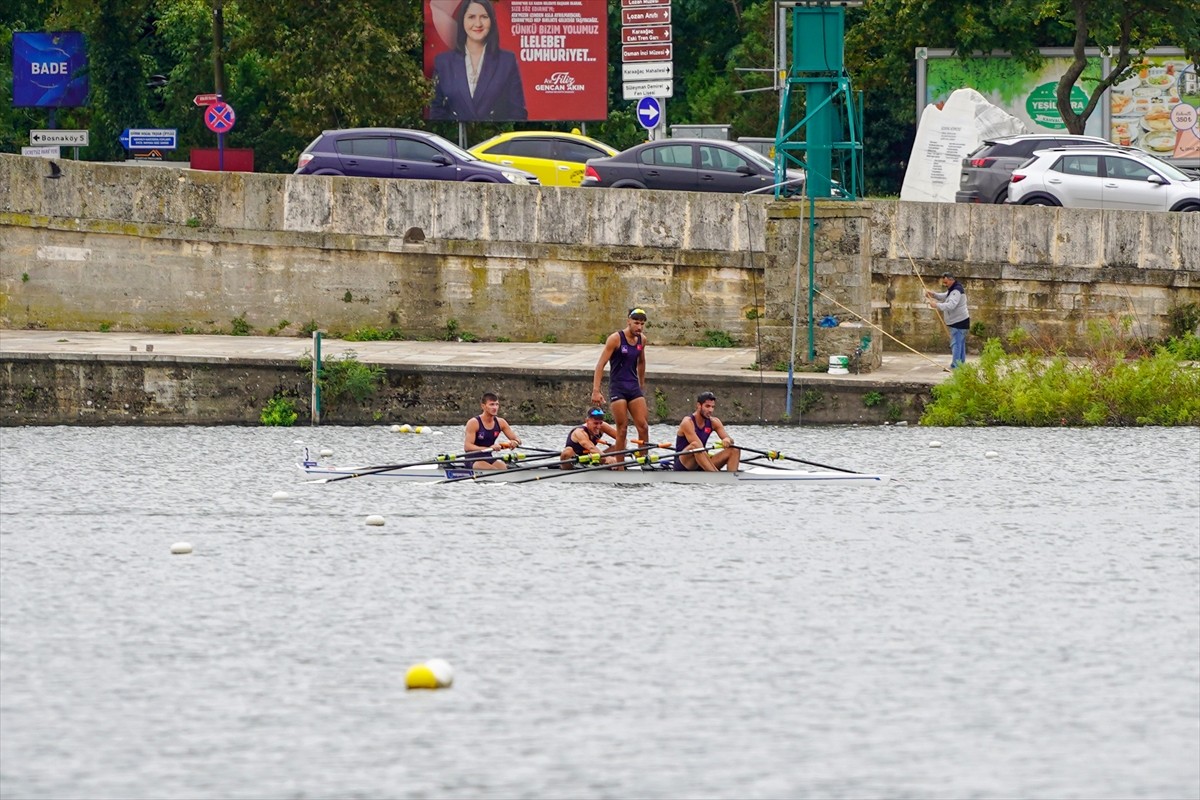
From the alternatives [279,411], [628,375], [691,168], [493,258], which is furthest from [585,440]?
[691,168]

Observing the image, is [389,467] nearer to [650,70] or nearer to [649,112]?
[649,112]

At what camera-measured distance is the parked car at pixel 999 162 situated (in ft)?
115

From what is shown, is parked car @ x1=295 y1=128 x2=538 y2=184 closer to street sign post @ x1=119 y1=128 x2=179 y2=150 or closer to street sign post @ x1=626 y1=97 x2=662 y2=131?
street sign post @ x1=626 y1=97 x2=662 y2=131

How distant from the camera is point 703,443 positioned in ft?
80.2

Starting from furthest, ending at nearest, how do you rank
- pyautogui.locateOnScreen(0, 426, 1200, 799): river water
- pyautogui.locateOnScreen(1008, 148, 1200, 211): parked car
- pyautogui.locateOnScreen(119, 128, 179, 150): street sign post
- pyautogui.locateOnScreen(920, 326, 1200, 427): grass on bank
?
pyautogui.locateOnScreen(119, 128, 179, 150): street sign post
pyautogui.locateOnScreen(1008, 148, 1200, 211): parked car
pyautogui.locateOnScreen(920, 326, 1200, 427): grass on bank
pyautogui.locateOnScreen(0, 426, 1200, 799): river water

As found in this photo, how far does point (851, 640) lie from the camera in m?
18.0

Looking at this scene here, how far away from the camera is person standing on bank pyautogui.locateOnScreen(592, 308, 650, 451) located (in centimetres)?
2470

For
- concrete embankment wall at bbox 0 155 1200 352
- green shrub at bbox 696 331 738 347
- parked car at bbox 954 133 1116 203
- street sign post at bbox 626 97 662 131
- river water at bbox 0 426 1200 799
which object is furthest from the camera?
street sign post at bbox 626 97 662 131

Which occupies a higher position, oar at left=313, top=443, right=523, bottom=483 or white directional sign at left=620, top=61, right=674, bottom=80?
white directional sign at left=620, top=61, right=674, bottom=80

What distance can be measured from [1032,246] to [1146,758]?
1810 cm

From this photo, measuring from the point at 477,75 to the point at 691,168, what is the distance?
12.4m

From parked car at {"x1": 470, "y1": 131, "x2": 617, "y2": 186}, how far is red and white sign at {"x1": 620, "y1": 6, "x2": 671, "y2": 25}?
7.85ft

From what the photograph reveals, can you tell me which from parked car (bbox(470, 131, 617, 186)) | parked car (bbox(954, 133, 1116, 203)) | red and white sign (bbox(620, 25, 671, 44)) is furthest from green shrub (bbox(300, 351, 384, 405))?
parked car (bbox(954, 133, 1116, 203))

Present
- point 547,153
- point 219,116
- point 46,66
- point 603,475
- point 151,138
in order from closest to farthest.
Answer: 1. point 603,475
2. point 547,153
3. point 219,116
4. point 151,138
5. point 46,66
